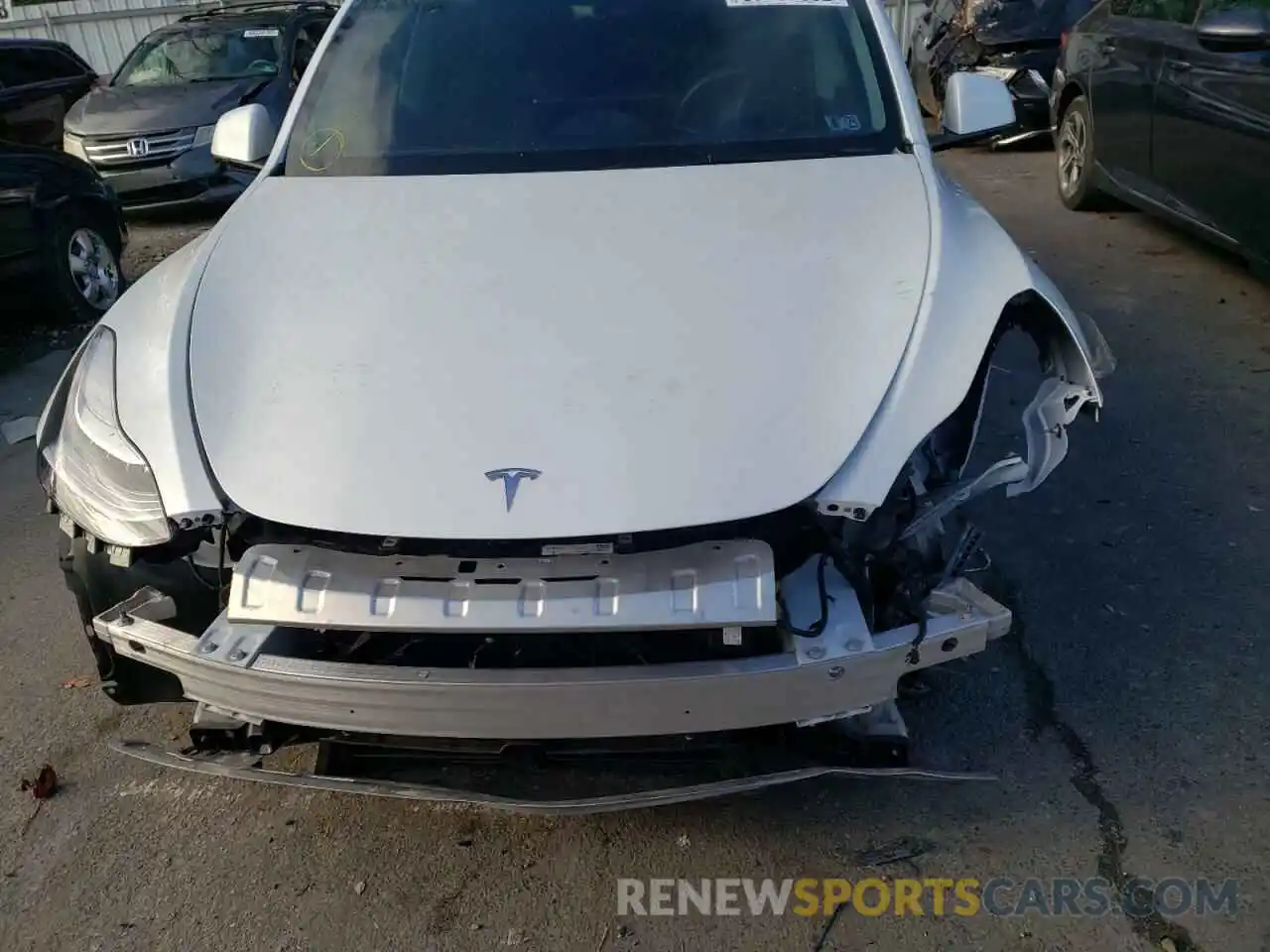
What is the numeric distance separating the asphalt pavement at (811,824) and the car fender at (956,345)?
0.77 m

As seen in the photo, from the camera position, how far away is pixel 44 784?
2.72 m

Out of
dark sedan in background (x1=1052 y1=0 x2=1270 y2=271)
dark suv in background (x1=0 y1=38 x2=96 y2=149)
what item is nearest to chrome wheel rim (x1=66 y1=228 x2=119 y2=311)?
dark suv in background (x1=0 y1=38 x2=96 y2=149)

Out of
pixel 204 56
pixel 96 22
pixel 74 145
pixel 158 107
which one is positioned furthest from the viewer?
pixel 96 22

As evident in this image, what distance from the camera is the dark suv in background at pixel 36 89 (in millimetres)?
9375

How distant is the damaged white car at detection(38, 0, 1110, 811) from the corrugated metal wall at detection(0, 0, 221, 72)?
1572cm

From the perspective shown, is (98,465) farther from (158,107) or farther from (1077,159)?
(158,107)

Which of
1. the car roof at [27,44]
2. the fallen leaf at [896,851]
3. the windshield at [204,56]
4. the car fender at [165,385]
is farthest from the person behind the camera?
the car roof at [27,44]

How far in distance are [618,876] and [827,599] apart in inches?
32.7

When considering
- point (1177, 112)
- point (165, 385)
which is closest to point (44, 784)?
point (165, 385)

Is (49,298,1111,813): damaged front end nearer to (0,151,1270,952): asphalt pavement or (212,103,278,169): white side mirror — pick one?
(0,151,1270,952): asphalt pavement

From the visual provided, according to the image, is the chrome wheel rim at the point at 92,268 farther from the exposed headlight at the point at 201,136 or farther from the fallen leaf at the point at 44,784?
the fallen leaf at the point at 44,784

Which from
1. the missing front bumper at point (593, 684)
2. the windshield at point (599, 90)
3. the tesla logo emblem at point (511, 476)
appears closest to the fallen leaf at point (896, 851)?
the missing front bumper at point (593, 684)

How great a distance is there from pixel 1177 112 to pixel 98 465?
17.6ft

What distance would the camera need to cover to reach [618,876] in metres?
2.40
